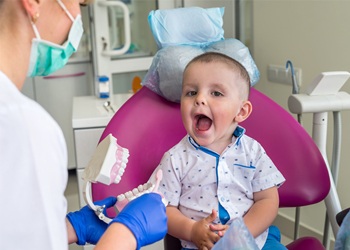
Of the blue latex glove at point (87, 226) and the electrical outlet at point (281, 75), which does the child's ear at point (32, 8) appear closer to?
the blue latex glove at point (87, 226)

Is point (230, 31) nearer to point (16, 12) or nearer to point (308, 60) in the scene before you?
point (308, 60)

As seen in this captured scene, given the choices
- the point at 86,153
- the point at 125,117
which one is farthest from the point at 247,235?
the point at 86,153

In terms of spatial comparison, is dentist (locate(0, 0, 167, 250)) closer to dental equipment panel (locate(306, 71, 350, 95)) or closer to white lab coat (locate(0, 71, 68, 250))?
white lab coat (locate(0, 71, 68, 250))

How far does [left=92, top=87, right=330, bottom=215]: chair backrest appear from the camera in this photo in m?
1.44

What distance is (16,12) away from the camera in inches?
34.1

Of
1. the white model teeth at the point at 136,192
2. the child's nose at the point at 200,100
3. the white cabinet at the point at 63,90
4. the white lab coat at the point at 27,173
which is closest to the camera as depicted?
the white lab coat at the point at 27,173

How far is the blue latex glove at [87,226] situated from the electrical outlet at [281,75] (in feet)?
4.69

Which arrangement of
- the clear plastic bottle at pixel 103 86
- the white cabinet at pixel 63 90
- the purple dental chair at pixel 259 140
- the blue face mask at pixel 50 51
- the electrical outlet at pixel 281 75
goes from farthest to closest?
1. the white cabinet at pixel 63 90
2. the clear plastic bottle at pixel 103 86
3. the electrical outlet at pixel 281 75
4. the purple dental chair at pixel 259 140
5. the blue face mask at pixel 50 51

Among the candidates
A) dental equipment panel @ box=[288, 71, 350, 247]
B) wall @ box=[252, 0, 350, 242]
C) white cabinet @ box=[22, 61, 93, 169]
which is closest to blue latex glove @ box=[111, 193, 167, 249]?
dental equipment panel @ box=[288, 71, 350, 247]

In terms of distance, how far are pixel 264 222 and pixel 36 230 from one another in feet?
2.34

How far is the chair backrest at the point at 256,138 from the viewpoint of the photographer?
4.71 ft

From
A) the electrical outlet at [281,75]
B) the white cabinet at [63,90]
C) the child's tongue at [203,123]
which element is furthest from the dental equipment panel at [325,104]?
the white cabinet at [63,90]

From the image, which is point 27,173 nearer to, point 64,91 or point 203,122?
point 203,122

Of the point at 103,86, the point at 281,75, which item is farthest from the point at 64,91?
the point at 281,75
